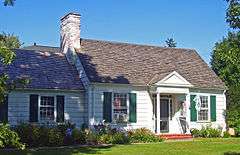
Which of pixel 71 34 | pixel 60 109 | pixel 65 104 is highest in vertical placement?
pixel 71 34

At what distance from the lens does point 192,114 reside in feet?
92.3

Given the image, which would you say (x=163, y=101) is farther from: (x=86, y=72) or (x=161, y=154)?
(x=161, y=154)

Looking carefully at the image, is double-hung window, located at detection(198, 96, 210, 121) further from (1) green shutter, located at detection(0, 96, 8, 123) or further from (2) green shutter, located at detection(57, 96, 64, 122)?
(1) green shutter, located at detection(0, 96, 8, 123)

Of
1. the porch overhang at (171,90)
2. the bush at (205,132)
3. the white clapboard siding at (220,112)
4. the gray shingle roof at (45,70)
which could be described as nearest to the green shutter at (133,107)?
the porch overhang at (171,90)

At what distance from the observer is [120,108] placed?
25531 millimetres

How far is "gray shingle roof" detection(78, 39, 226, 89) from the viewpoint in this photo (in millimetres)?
26516

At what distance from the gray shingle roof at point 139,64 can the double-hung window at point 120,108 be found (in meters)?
0.86

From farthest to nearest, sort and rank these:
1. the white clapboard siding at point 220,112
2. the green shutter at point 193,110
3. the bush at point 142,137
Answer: the white clapboard siding at point 220,112
the green shutter at point 193,110
the bush at point 142,137

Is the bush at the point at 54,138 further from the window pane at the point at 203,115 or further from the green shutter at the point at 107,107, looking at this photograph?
the window pane at the point at 203,115

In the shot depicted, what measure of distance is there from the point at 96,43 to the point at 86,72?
4258 millimetres

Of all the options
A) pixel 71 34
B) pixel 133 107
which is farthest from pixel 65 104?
pixel 71 34

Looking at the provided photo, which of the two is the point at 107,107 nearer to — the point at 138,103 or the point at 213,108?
the point at 138,103

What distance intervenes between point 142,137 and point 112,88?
313cm

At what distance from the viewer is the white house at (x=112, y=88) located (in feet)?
79.3
